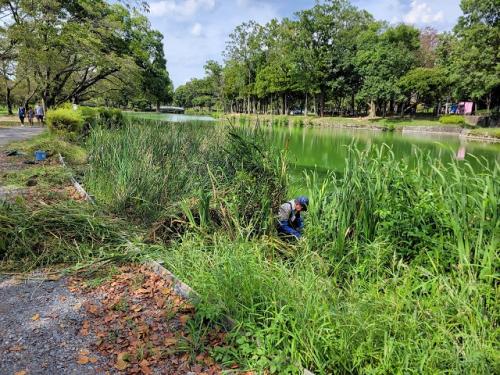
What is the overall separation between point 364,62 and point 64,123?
118 feet

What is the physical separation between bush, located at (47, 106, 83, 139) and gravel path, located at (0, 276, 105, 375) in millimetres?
10520

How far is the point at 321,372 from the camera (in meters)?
2.12

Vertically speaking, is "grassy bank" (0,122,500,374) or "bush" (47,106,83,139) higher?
"bush" (47,106,83,139)

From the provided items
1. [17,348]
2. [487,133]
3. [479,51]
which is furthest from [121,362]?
[479,51]

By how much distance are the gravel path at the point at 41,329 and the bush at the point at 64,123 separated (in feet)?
34.5

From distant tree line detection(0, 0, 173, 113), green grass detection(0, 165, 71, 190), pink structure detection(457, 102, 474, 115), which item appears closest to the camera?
green grass detection(0, 165, 71, 190)

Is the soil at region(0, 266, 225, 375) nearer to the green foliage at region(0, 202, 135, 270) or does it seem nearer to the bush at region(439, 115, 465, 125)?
the green foliage at region(0, 202, 135, 270)

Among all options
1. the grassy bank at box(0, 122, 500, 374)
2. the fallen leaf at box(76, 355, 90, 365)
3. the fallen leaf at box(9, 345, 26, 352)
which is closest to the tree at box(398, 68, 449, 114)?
the grassy bank at box(0, 122, 500, 374)

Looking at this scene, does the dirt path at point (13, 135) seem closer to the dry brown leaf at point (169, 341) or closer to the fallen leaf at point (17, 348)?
the fallen leaf at point (17, 348)

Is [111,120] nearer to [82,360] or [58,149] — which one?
[58,149]

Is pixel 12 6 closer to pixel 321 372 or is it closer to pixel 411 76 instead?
pixel 321 372

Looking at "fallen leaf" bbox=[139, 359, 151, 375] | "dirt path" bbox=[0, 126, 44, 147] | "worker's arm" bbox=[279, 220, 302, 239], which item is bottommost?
"fallen leaf" bbox=[139, 359, 151, 375]

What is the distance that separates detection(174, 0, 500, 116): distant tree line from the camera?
101 feet

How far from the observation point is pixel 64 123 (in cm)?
1279
